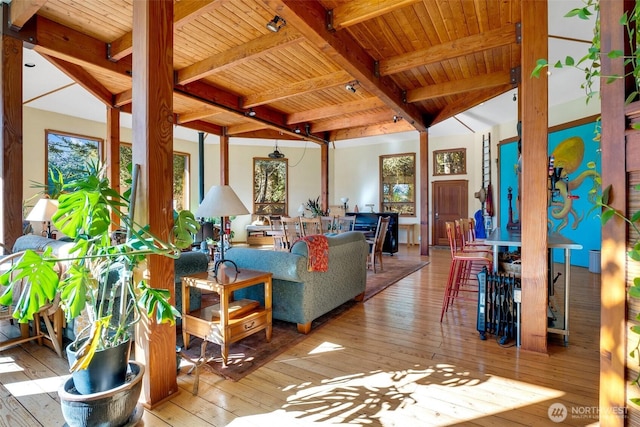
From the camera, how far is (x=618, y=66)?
3.40 feet

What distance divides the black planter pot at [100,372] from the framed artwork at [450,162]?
350 inches

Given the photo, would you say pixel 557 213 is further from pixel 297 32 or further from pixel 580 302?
pixel 297 32

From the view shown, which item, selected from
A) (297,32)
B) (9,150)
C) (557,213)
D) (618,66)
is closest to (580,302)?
(557,213)

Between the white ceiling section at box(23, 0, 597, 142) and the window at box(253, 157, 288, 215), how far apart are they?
8.13 ft

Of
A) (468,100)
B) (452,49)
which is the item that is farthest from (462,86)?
(452,49)

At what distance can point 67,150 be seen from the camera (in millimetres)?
6324

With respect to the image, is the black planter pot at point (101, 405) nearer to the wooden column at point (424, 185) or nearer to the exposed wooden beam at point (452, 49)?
the exposed wooden beam at point (452, 49)

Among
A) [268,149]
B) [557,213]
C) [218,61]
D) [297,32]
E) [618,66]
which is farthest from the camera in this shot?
[268,149]

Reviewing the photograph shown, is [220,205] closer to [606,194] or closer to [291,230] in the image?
[606,194]

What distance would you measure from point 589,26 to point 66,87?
774 cm

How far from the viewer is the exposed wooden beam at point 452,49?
345 centimetres

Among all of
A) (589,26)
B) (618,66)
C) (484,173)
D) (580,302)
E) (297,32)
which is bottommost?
(580,302)

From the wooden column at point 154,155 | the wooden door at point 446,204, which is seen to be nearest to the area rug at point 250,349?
the wooden column at point 154,155

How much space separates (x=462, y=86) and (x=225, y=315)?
491 cm
